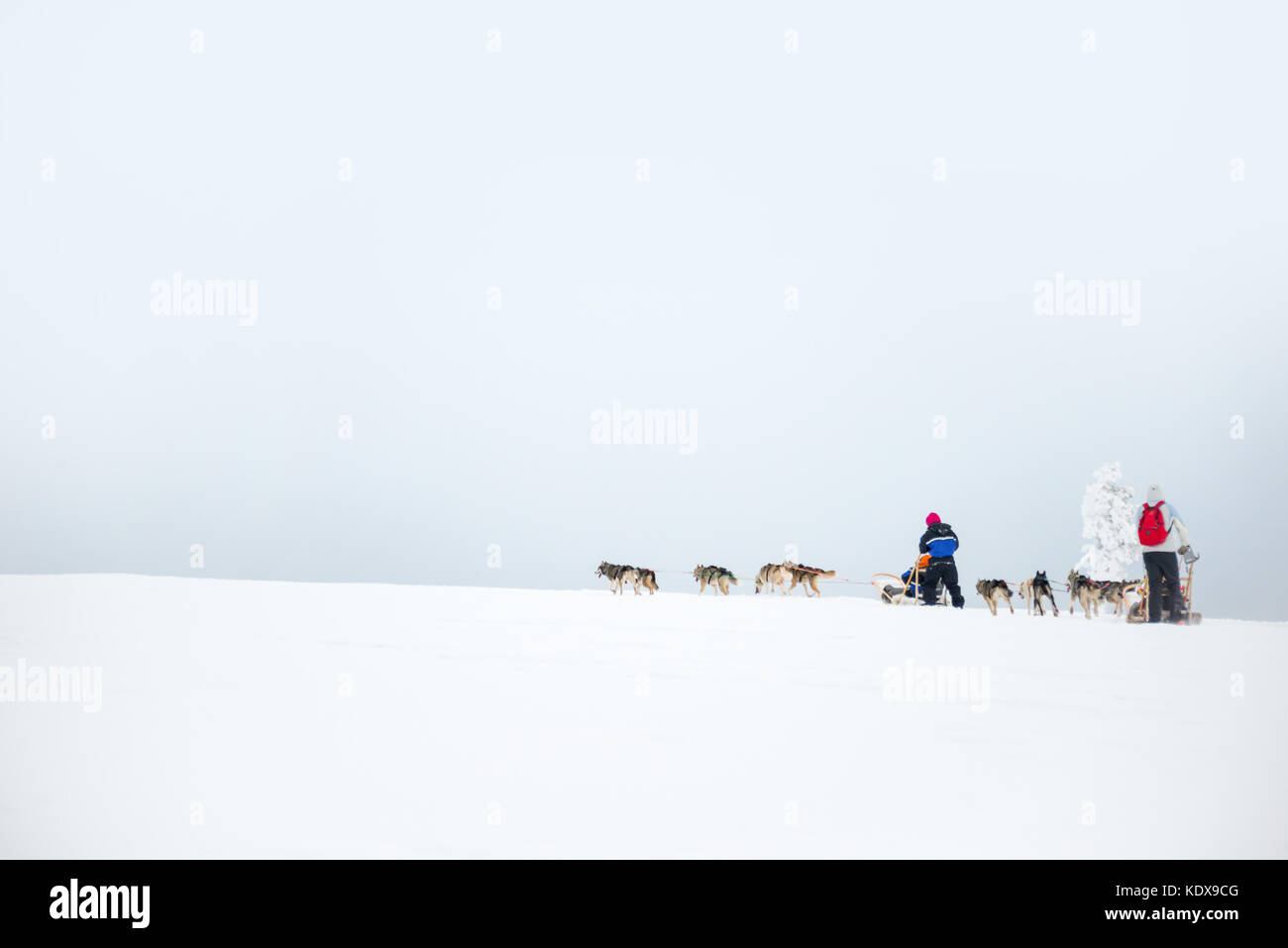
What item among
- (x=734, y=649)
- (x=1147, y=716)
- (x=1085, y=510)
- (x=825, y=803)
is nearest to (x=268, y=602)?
(x=734, y=649)

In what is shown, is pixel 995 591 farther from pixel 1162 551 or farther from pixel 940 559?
pixel 1162 551

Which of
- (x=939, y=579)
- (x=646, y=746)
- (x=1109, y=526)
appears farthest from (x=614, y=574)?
(x=1109, y=526)

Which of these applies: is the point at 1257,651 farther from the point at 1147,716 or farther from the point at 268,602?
the point at 268,602

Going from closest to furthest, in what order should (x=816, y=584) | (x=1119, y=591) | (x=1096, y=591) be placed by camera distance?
(x=1119, y=591) < (x=1096, y=591) < (x=816, y=584)

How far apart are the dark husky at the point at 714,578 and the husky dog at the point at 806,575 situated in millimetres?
991

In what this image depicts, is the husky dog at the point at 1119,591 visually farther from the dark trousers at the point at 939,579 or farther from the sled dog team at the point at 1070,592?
the dark trousers at the point at 939,579

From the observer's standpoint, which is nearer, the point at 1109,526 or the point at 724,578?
the point at 724,578

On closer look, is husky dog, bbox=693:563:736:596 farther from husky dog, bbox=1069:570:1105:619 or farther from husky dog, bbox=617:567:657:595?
husky dog, bbox=1069:570:1105:619

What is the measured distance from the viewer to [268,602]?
1012cm

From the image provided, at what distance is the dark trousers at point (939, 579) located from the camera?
11.2m

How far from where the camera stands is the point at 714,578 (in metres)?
14.0

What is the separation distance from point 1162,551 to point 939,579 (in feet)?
9.75

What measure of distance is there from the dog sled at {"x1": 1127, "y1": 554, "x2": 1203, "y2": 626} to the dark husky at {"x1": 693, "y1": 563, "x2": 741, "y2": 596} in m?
5.89

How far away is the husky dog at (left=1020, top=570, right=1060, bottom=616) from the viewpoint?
34.8ft
